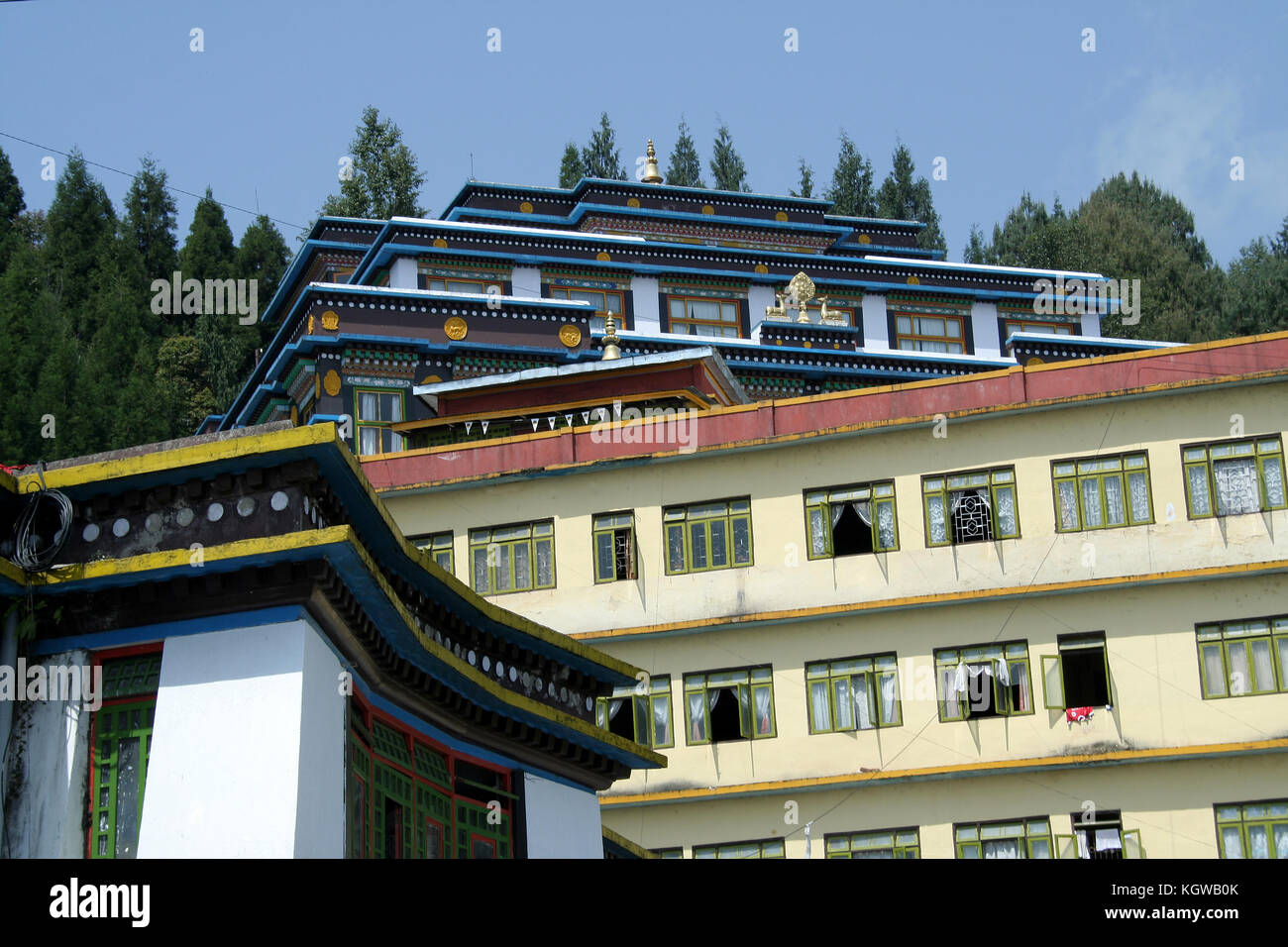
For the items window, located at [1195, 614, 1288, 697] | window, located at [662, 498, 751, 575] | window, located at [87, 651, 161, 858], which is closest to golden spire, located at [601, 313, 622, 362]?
window, located at [662, 498, 751, 575]

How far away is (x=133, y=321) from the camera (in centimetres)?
6850

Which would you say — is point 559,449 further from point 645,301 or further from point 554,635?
point 645,301

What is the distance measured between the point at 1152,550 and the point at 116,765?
69.6 feet

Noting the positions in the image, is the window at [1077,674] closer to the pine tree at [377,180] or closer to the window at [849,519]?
the window at [849,519]

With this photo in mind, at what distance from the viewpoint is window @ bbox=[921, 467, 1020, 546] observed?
33.2 meters

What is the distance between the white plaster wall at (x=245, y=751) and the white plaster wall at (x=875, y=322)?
4041 cm

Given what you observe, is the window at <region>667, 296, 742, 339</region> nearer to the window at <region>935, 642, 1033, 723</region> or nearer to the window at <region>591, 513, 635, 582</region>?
the window at <region>591, 513, 635, 582</region>

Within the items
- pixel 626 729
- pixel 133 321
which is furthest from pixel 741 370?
pixel 133 321

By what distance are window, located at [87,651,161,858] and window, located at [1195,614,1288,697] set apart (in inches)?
815

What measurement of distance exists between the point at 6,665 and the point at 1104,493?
21.7 m

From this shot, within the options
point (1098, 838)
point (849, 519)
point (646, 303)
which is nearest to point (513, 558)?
point (849, 519)

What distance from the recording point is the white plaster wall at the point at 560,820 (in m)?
21.9

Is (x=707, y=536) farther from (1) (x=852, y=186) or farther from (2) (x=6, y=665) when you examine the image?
(1) (x=852, y=186)

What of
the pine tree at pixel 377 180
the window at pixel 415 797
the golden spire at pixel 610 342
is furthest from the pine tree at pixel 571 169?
the window at pixel 415 797
